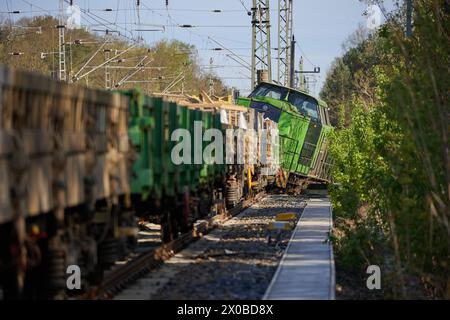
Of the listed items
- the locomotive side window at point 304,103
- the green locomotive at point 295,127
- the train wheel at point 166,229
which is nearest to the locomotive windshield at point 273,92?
the green locomotive at point 295,127

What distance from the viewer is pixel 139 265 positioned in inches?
626

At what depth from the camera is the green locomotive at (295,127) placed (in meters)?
40.2

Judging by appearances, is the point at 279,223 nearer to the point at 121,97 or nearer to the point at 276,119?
the point at 121,97

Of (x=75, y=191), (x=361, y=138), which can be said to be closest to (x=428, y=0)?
(x=75, y=191)

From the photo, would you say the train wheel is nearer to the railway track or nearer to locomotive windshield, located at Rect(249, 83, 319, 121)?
the railway track

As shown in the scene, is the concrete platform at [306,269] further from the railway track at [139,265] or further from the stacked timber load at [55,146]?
the stacked timber load at [55,146]

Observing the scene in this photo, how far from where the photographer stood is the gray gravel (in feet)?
44.9

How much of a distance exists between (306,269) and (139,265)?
2435mm

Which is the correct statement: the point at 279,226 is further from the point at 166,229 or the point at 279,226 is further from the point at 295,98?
the point at 295,98

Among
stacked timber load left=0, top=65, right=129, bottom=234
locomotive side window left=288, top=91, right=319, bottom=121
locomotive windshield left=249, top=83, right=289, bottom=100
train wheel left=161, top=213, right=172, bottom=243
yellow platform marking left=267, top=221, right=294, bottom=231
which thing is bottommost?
yellow platform marking left=267, top=221, right=294, bottom=231

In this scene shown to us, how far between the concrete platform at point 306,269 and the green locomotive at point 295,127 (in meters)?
15.0

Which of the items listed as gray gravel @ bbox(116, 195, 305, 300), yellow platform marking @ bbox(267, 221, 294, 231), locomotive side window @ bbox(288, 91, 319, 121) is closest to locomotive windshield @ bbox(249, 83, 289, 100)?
locomotive side window @ bbox(288, 91, 319, 121)

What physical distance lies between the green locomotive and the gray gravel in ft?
49.0
